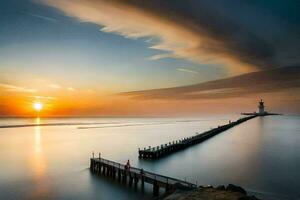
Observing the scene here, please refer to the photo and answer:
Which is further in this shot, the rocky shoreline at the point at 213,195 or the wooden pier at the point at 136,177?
the wooden pier at the point at 136,177

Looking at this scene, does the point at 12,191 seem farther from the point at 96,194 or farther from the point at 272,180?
the point at 272,180

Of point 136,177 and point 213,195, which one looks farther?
point 136,177

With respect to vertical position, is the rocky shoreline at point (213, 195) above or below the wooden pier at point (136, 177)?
above

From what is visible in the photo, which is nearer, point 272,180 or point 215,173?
point 272,180

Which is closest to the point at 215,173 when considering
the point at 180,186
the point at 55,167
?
the point at 180,186

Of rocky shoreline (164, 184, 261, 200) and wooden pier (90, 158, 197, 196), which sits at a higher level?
rocky shoreline (164, 184, 261, 200)

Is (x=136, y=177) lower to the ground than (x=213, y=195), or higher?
lower

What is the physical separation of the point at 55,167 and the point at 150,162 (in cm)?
1426

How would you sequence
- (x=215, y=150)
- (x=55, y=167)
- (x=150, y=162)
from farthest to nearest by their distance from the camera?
1. (x=215, y=150)
2. (x=150, y=162)
3. (x=55, y=167)

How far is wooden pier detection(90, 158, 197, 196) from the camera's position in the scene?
26.8m

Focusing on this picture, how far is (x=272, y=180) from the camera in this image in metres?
34.9

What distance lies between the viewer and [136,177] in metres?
32.1

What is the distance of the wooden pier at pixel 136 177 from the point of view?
2680cm

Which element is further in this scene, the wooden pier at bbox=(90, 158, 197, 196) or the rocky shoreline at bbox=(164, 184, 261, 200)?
the wooden pier at bbox=(90, 158, 197, 196)
